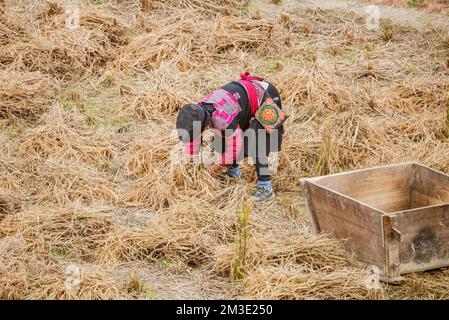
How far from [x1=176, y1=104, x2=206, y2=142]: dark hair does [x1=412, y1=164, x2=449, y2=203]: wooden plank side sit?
1480mm

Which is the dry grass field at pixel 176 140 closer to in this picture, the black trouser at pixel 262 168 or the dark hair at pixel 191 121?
the black trouser at pixel 262 168

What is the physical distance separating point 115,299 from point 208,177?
1.67 metres

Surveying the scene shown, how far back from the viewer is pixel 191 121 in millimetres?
5621

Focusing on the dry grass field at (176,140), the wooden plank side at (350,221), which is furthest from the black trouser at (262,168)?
the wooden plank side at (350,221)

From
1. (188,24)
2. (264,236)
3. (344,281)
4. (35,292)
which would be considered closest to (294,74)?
(188,24)

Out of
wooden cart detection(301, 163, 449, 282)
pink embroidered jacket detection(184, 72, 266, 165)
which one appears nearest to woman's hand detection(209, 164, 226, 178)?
pink embroidered jacket detection(184, 72, 266, 165)

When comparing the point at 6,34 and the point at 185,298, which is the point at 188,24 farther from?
the point at 185,298

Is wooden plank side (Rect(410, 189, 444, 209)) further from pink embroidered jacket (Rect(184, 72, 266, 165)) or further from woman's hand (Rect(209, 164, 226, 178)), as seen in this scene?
woman's hand (Rect(209, 164, 226, 178))

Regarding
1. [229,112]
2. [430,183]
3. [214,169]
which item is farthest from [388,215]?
[214,169]

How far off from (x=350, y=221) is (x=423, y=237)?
45cm

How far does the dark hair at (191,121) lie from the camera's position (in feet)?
18.5

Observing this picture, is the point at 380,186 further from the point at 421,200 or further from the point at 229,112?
the point at 229,112

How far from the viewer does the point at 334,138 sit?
6793mm

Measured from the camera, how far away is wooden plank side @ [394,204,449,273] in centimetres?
500
